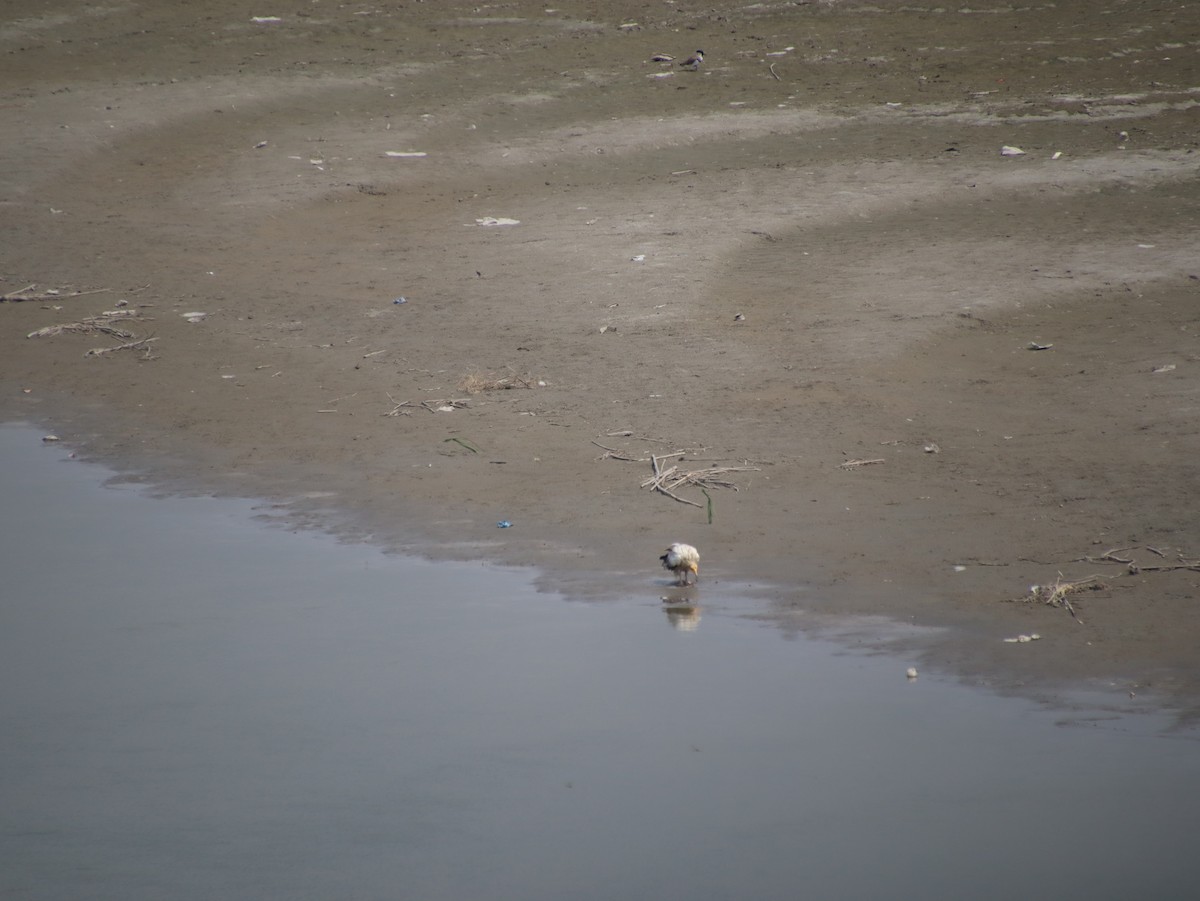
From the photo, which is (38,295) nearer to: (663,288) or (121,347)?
(121,347)

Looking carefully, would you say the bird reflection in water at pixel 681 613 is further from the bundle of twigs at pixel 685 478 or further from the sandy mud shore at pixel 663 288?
the bundle of twigs at pixel 685 478

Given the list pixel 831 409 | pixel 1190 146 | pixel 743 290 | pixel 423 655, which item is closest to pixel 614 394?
pixel 831 409

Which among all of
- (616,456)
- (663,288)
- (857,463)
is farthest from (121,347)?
(857,463)

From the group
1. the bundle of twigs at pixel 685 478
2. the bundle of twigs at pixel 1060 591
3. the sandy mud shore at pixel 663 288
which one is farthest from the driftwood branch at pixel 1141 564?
the bundle of twigs at pixel 685 478

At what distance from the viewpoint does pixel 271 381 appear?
8.32 metres

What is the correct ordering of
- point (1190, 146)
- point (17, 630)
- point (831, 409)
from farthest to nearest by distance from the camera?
point (1190, 146) → point (831, 409) → point (17, 630)

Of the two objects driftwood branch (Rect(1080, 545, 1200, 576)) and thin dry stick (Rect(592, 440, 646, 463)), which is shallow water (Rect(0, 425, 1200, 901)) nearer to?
driftwood branch (Rect(1080, 545, 1200, 576))

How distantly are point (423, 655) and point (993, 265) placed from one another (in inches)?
251

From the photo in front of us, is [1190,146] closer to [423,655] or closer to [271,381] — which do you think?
[271,381]

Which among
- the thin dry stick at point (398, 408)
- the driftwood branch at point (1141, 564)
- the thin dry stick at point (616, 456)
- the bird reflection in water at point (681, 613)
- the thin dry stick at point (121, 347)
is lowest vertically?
the thin dry stick at point (121, 347)

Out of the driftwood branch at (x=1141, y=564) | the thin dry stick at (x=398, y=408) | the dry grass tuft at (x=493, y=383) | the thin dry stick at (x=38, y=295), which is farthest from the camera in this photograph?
the thin dry stick at (x=38, y=295)

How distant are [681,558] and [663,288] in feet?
15.4

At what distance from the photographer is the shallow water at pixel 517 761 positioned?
3.58 metres

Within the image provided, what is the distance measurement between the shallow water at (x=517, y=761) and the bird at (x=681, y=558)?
0.55 ft
